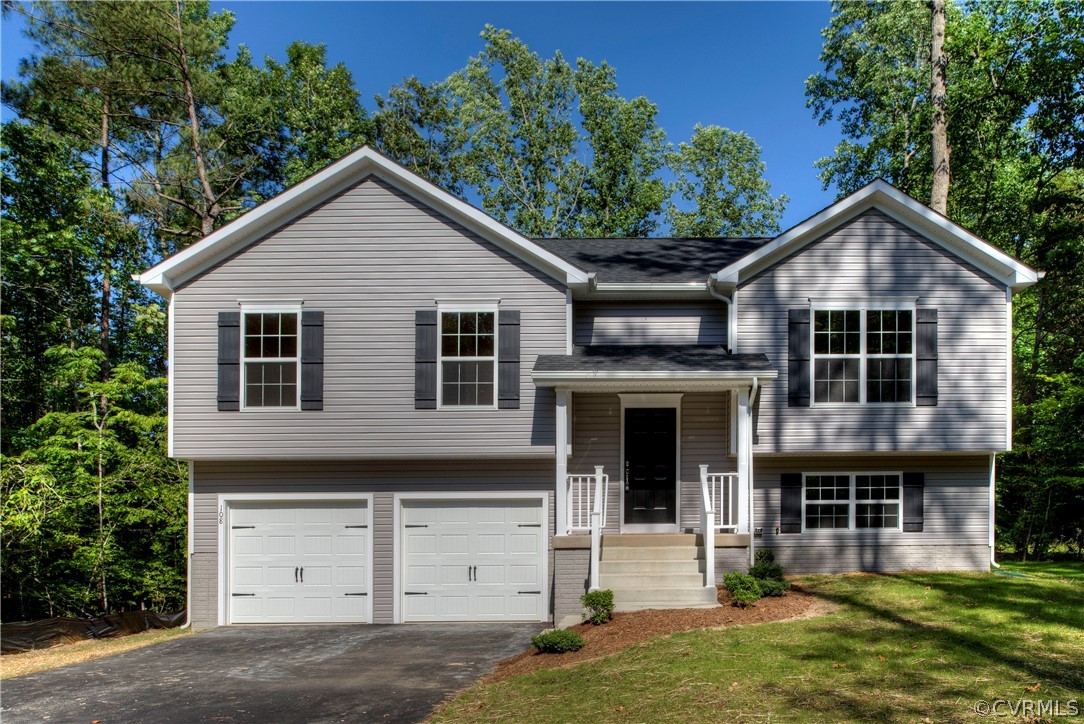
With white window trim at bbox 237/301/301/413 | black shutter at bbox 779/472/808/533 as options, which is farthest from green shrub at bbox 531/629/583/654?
white window trim at bbox 237/301/301/413

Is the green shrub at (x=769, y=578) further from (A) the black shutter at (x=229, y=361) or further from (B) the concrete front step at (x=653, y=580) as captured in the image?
(A) the black shutter at (x=229, y=361)

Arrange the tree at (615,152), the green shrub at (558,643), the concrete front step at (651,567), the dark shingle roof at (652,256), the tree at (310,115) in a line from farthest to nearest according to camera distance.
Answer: the tree at (615,152) < the tree at (310,115) < the dark shingle roof at (652,256) < the concrete front step at (651,567) < the green shrub at (558,643)

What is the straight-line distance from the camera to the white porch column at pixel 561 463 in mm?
11539

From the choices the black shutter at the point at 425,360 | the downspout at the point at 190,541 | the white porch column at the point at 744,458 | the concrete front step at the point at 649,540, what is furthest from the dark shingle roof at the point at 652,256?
the downspout at the point at 190,541

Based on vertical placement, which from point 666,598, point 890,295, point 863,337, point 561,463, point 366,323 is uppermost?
point 890,295

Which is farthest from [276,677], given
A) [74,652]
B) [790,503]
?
[790,503]

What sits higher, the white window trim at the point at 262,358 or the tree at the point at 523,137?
the tree at the point at 523,137

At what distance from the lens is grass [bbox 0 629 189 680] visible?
35.0 ft

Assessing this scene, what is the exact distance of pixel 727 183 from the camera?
105 ft

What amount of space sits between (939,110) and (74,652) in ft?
66.7

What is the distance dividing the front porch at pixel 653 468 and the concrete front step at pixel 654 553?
16 mm

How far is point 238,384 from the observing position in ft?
40.8

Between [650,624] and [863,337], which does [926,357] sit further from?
[650,624]

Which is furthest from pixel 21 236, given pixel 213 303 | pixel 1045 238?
pixel 1045 238
